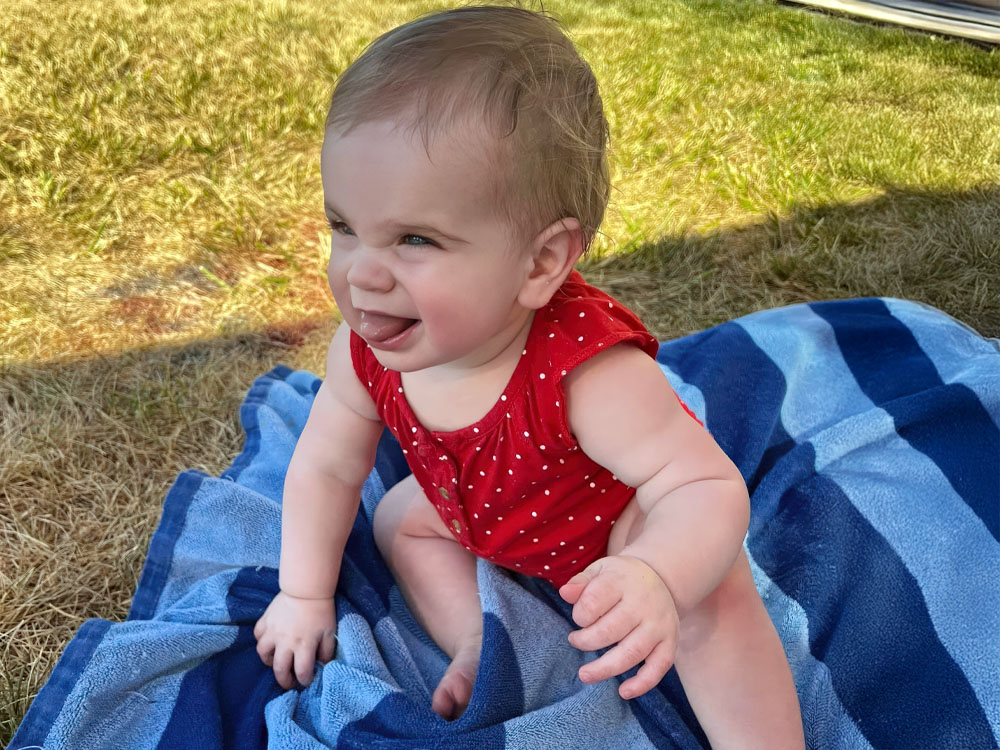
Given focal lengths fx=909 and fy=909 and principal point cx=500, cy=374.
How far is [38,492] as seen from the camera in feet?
5.89

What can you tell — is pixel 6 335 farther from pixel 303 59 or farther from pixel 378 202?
pixel 303 59

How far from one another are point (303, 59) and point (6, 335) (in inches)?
77.8

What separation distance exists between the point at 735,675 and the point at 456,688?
393 mm

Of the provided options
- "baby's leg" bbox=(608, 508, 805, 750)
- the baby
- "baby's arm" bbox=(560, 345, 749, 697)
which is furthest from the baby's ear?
"baby's leg" bbox=(608, 508, 805, 750)

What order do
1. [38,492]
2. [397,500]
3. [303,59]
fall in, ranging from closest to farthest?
[397,500] < [38,492] < [303,59]

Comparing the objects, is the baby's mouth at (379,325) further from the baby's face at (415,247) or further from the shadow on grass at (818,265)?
the shadow on grass at (818,265)

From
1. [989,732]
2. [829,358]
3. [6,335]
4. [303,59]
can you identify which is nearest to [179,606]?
[6,335]

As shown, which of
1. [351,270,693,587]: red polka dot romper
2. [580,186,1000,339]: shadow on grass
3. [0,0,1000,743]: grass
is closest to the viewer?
[351,270,693,587]: red polka dot romper

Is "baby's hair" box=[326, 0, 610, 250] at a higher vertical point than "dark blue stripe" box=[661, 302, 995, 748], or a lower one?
higher

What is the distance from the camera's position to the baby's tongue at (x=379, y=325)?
1076 millimetres

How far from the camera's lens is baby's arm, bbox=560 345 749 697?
947mm

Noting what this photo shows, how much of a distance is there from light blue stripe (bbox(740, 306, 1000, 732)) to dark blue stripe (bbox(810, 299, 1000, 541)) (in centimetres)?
2

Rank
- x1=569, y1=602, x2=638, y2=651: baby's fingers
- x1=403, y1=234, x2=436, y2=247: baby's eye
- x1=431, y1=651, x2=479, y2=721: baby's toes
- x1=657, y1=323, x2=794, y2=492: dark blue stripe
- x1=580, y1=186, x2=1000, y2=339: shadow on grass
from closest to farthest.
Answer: x1=569, y1=602, x2=638, y2=651: baby's fingers → x1=403, y1=234, x2=436, y2=247: baby's eye → x1=431, y1=651, x2=479, y2=721: baby's toes → x1=657, y1=323, x2=794, y2=492: dark blue stripe → x1=580, y1=186, x2=1000, y2=339: shadow on grass

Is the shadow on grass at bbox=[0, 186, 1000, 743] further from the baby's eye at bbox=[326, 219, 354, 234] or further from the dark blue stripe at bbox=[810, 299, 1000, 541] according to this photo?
the baby's eye at bbox=[326, 219, 354, 234]
